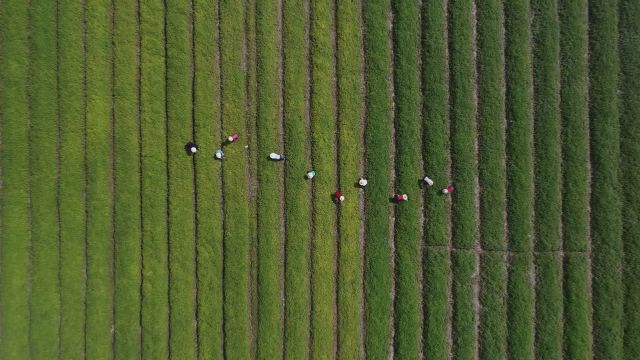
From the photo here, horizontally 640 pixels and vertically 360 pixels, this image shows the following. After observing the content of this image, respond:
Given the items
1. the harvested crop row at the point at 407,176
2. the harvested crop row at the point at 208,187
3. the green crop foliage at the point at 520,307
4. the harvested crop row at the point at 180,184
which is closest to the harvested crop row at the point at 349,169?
the harvested crop row at the point at 407,176

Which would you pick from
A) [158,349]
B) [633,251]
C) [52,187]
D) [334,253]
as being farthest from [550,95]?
[52,187]

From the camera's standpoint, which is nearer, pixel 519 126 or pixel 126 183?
pixel 519 126

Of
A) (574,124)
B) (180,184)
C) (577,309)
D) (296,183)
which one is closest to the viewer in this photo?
(577,309)

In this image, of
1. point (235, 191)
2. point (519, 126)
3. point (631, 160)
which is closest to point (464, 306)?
point (519, 126)

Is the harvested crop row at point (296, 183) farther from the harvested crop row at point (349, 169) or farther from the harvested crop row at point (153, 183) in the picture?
the harvested crop row at point (153, 183)

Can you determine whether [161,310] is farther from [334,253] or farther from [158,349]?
[334,253]

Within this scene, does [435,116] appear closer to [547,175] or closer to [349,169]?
[349,169]

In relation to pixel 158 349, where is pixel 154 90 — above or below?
above
